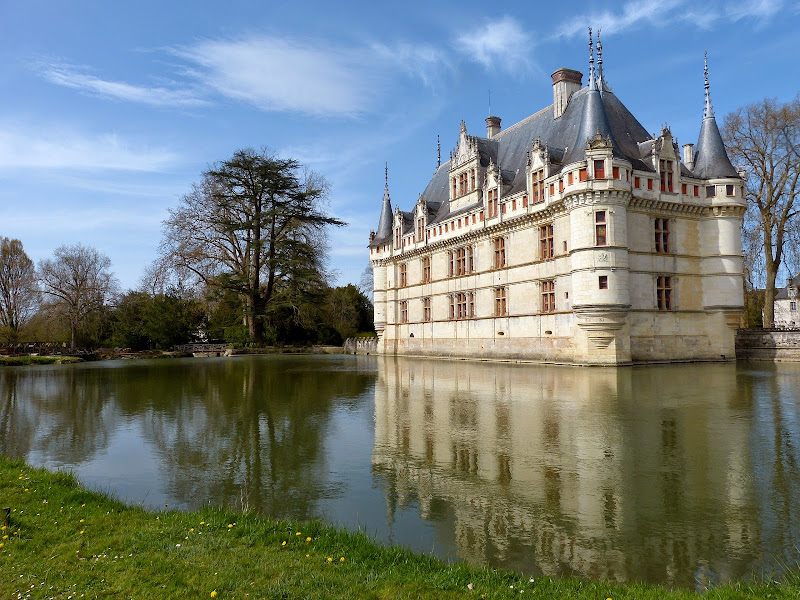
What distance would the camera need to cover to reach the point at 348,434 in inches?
404

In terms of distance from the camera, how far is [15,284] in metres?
51.0

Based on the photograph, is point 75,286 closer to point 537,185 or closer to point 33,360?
point 33,360

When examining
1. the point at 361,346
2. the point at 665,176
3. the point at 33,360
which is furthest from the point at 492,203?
the point at 33,360

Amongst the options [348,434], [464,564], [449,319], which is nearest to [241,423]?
[348,434]

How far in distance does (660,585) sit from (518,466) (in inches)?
136

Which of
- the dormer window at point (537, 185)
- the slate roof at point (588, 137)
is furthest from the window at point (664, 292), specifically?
the dormer window at point (537, 185)

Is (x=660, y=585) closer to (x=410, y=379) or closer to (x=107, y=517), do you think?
(x=107, y=517)

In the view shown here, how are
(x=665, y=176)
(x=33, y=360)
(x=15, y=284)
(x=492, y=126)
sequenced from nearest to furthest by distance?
(x=665, y=176) → (x=33, y=360) → (x=492, y=126) → (x=15, y=284)

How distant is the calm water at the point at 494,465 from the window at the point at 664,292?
41.3 ft

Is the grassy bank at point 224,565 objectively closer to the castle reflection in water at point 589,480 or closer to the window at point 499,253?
the castle reflection in water at point 589,480

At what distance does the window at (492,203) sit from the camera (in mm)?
33500

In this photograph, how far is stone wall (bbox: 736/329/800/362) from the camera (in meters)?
28.5

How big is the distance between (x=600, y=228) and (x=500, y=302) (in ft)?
28.4

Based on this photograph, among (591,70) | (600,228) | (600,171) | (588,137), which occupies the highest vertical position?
(591,70)
